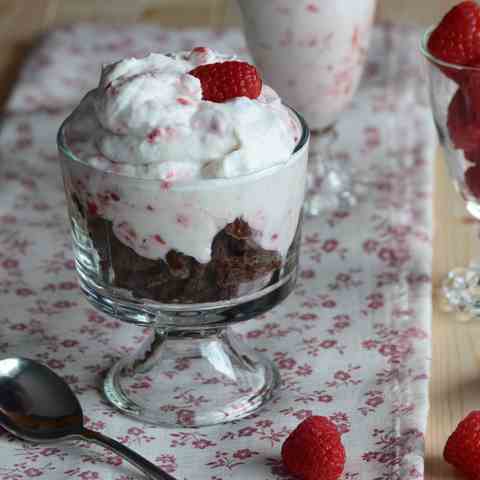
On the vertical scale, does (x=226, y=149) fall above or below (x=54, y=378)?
above

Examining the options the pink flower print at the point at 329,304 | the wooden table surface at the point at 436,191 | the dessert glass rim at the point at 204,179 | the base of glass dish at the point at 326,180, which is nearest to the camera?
the dessert glass rim at the point at 204,179

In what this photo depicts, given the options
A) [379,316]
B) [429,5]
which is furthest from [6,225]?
[429,5]

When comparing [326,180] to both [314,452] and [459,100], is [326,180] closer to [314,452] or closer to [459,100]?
[459,100]

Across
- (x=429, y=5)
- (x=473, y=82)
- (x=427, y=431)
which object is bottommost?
(x=429, y=5)

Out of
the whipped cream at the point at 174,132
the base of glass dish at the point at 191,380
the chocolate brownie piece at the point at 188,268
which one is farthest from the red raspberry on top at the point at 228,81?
the base of glass dish at the point at 191,380

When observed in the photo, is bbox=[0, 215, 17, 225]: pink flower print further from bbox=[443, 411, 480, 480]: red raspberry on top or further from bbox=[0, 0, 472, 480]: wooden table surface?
bbox=[443, 411, 480, 480]: red raspberry on top

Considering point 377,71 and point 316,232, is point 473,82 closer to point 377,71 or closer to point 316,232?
point 316,232

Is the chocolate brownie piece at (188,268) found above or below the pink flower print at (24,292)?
above

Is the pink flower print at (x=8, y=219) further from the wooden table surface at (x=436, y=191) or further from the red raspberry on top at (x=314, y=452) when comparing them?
the red raspberry on top at (x=314, y=452)
